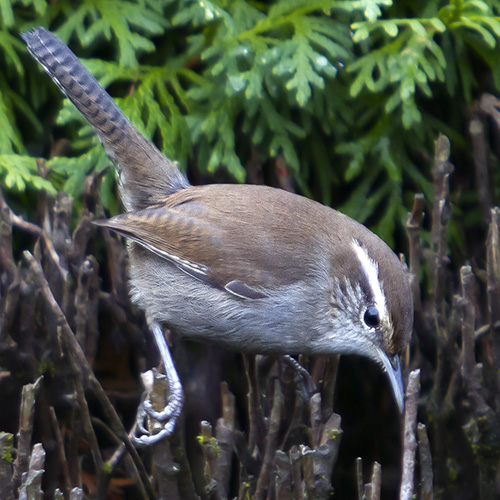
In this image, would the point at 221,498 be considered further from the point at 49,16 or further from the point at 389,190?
the point at 49,16

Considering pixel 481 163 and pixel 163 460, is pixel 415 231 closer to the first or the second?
pixel 481 163

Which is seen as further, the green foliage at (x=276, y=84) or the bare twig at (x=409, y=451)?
the green foliage at (x=276, y=84)

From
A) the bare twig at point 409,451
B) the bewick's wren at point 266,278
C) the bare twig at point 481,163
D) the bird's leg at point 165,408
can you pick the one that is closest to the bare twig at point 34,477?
the bird's leg at point 165,408

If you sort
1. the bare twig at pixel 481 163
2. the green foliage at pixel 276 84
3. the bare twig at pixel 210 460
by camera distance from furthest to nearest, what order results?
the bare twig at pixel 481 163 < the green foliage at pixel 276 84 < the bare twig at pixel 210 460

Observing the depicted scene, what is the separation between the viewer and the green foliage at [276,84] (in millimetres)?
3572

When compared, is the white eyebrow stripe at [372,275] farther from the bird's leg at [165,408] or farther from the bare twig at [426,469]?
the bird's leg at [165,408]

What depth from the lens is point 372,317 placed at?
2.92m

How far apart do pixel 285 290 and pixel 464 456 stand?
106 cm

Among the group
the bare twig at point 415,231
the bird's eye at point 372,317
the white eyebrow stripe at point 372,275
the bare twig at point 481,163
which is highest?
the bare twig at point 481,163

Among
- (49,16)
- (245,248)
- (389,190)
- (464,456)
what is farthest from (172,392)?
(49,16)

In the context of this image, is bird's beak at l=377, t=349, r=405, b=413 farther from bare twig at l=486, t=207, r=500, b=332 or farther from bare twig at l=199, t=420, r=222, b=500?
bare twig at l=199, t=420, r=222, b=500

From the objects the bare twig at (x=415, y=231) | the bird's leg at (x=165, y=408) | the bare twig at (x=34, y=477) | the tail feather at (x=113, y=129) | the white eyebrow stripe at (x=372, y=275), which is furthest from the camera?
the tail feather at (x=113, y=129)

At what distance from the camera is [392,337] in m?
2.86

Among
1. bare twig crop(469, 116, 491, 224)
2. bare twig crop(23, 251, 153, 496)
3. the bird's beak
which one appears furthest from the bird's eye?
bare twig crop(469, 116, 491, 224)
